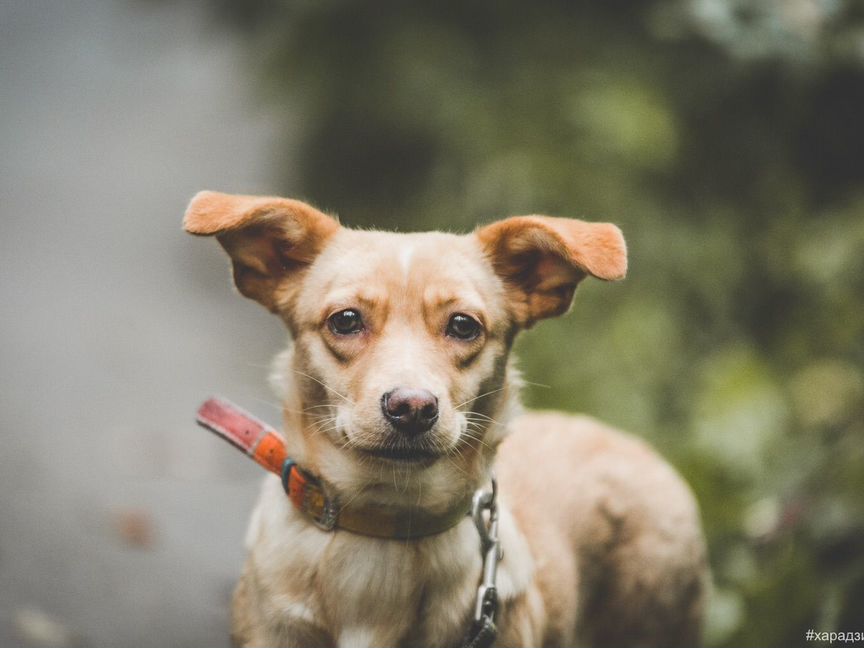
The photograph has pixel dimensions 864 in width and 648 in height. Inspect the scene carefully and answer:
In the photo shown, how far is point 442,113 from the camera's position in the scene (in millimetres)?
7934

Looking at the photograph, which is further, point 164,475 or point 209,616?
point 164,475

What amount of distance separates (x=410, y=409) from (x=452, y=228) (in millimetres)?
4781

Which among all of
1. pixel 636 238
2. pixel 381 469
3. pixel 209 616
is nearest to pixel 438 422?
pixel 381 469

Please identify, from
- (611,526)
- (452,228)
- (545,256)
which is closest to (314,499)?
(545,256)

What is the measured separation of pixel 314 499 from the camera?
9.34 ft

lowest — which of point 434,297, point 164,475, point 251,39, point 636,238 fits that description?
point 164,475

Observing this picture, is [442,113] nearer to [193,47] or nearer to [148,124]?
[148,124]

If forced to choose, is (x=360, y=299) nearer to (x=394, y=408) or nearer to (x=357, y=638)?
(x=394, y=408)

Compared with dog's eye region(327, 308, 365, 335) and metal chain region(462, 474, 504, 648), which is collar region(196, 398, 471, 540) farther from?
dog's eye region(327, 308, 365, 335)

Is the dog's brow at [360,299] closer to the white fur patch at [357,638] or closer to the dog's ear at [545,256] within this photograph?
the dog's ear at [545,256]

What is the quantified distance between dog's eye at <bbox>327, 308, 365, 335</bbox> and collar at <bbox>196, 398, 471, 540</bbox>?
41 centimetres

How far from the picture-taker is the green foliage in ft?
15.1

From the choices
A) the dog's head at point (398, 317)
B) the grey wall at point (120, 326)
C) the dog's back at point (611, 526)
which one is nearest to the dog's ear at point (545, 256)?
the dog's head at point (398, 317)

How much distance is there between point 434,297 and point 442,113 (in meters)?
5.33
